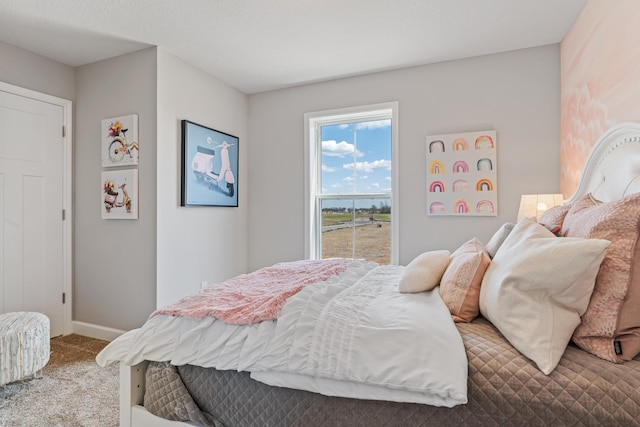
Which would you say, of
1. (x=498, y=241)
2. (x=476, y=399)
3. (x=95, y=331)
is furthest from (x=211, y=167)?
(x=476, y=399)

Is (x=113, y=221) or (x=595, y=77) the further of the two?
(x=113, y=221)

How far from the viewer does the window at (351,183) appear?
3.51m

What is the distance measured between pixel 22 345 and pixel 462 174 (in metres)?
3.48

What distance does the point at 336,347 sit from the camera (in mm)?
1131

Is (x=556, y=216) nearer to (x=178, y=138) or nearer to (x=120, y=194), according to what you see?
(x=178, y=138)

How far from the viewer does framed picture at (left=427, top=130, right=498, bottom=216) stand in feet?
9.83

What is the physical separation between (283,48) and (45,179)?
7.94 feet

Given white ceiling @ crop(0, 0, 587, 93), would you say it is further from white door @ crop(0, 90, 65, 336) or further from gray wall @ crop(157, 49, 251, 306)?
white door @ crop(0, 90, 65, 336)

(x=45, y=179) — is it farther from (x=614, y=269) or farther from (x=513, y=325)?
(x=614, y=269)

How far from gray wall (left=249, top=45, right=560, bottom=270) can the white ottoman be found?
2.05 metres

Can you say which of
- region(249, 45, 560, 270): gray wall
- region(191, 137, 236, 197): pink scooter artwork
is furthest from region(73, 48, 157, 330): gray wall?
region(249, 45, 560, 270): gray wall

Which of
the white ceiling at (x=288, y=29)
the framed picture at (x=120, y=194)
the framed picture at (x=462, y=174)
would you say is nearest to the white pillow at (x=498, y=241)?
the framed picture at (x=462, y=174)

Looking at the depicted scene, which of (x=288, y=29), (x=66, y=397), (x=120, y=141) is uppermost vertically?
(x=288, y=29)

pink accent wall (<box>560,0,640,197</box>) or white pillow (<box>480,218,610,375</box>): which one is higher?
pink accent wall (<box>560,0,640,197</box>)
